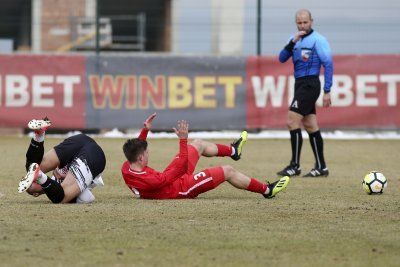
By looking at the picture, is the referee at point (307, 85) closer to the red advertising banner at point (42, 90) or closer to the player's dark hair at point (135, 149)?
the player's dark hair at point (135, 149)

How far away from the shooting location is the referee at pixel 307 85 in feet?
42.3

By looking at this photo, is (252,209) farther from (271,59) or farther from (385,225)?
(271,59)

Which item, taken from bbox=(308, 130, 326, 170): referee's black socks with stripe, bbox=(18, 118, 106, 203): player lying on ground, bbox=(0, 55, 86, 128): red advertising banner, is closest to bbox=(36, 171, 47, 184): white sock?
bbox=(18, 118, 106, 203): player lying on ground

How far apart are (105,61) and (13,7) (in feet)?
55.4

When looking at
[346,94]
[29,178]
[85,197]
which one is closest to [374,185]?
[85,197]

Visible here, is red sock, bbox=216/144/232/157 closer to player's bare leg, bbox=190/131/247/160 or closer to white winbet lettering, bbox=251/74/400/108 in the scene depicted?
player's bare leg, bbox=190/131/247/160

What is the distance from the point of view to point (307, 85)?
43.2ft

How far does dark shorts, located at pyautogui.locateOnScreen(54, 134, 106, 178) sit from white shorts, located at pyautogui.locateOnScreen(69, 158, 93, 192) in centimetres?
4

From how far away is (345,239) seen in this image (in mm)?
7512

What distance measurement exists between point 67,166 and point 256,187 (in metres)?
1.87

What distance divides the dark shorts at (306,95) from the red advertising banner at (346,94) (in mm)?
7158

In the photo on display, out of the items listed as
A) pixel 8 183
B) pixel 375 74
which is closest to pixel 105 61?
pixel 375 74

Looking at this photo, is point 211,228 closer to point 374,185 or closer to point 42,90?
point 374,185

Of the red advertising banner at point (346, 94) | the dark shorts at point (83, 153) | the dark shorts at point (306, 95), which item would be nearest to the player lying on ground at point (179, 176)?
the dark shorts at point (83, 153)
